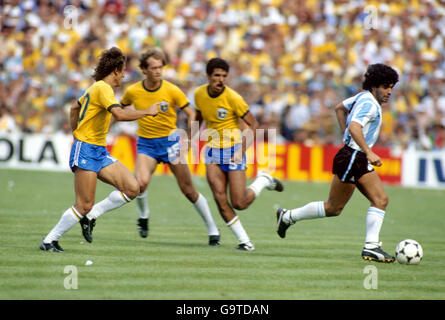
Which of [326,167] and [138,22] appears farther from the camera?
[138,22]

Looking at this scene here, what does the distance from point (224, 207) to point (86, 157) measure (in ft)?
6.47

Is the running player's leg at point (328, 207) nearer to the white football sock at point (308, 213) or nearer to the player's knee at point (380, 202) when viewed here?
the white football sock at point (308, 213)

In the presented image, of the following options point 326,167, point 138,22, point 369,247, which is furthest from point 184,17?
point 369,247

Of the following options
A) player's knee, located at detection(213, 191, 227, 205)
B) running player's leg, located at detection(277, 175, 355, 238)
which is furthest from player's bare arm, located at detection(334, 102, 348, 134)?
player's knee, located at detection(213, 191, 227, 205)

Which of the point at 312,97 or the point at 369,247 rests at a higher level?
the point at 312,97

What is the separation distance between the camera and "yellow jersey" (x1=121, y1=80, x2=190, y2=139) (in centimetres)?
931

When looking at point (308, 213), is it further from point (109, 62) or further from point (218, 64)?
point (109, 62)

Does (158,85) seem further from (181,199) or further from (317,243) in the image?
(181,199)

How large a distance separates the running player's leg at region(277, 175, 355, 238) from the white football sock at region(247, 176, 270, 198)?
20.9 inches

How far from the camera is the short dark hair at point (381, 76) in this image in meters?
8.02

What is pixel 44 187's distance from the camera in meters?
16.2

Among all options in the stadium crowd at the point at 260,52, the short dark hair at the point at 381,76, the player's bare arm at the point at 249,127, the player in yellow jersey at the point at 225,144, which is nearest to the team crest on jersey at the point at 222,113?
the player in yellow jersey at the point at 225,144

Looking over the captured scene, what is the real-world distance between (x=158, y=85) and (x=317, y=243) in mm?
3080

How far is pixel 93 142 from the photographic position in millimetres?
7859
